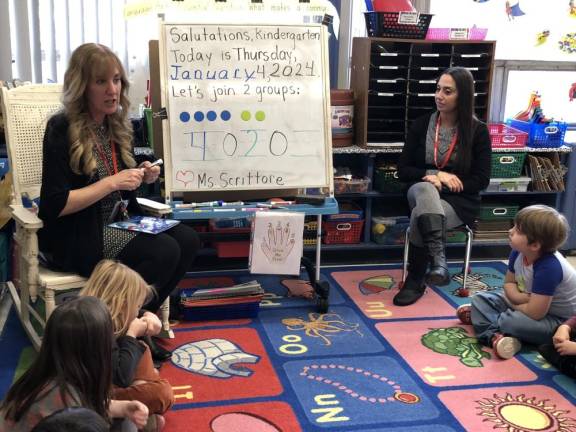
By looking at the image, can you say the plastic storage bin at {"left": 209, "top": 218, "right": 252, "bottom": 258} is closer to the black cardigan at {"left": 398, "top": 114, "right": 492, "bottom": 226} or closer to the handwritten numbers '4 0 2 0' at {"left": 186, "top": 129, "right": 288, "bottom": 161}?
the handwritten numbers '4 0 2 0' at {"left": 186, "top": 129, "right": 288, "bottom": 161}

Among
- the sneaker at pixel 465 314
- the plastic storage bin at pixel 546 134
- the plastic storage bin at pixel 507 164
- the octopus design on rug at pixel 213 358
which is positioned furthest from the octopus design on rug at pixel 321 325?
the plastic storage bin at pixel 546 134

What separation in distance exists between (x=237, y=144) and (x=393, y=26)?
1184mm

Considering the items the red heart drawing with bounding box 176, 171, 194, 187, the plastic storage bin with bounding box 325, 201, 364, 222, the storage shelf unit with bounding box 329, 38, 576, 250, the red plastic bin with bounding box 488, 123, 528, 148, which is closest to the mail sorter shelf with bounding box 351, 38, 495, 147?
the storage shelf unit with bounding box 329, 38, 576, 250

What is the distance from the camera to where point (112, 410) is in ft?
5.57

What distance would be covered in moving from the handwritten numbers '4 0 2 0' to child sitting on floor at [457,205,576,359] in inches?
40.3

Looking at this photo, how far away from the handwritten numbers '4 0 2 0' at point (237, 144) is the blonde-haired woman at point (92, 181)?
15.6 inches

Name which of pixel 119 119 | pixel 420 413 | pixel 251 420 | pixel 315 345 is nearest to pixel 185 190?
pixel 119 119

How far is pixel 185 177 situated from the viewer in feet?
9.46

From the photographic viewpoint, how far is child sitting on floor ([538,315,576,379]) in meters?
2.48

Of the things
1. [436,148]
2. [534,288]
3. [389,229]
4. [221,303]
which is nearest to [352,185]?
[389,229]

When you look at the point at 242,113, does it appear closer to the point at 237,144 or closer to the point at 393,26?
the point at 237,144

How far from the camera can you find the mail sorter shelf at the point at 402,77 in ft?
11.9

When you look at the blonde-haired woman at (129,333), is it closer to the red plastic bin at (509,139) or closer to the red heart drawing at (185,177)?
the red heart drawing at (185,177)

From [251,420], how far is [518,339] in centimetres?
115
